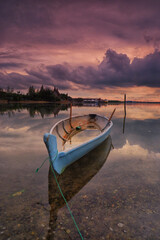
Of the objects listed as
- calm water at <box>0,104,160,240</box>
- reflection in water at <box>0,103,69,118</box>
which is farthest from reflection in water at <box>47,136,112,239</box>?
reflection in water at <box>0,103,69,118</box>

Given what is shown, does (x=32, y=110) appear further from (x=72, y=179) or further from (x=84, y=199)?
(x=84, y=199)

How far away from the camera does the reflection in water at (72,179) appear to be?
13.1 feet

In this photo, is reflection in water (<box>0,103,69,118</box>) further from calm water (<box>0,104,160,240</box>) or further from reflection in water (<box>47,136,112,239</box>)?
calm water (<box>0,104,160,240</box>)

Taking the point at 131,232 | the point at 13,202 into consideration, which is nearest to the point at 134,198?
the point at 131,232

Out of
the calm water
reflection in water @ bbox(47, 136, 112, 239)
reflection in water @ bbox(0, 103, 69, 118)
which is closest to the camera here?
the calm water

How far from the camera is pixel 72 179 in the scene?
5.47 meters

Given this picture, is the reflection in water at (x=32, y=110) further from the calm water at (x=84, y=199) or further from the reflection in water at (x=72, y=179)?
the calm water at (x=84, y=199)

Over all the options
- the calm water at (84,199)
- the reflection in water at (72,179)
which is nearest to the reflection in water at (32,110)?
the reflection in water at (72,179)

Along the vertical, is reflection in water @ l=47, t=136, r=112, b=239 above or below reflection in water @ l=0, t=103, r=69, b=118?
below

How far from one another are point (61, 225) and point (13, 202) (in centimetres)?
163

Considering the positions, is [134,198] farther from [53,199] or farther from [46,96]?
[46,96]

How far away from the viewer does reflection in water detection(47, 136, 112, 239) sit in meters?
3.99

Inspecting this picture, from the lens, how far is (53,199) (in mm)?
4277

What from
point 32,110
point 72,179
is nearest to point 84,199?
point 72,179
